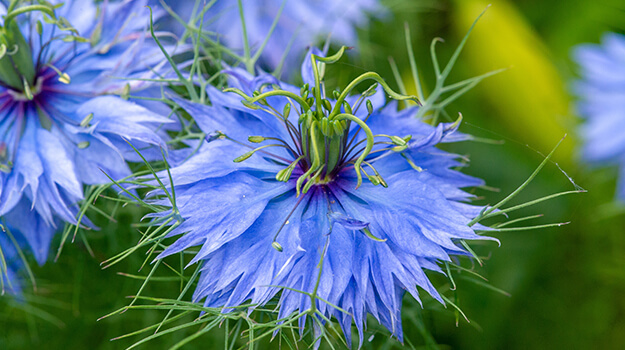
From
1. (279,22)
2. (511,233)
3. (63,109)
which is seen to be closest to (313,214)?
(63,109)

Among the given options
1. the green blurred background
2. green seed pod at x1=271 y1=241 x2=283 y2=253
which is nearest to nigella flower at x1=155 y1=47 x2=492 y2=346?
green seed pod at x1=271 y1=241 x2=283 y2=253

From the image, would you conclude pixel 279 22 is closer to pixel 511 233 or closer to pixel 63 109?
pixel 63 109

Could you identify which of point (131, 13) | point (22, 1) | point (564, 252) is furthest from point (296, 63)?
point (564, 252)

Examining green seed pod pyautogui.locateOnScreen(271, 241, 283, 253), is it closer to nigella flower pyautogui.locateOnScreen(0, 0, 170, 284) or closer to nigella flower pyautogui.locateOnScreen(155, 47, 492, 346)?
nigella flower pyautogui.locateOnScreen(155, 47, 492, 346)

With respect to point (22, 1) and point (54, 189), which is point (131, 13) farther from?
point (54, 189)

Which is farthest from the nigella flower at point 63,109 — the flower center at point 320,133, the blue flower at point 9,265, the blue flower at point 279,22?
the blue flower at point 279,22

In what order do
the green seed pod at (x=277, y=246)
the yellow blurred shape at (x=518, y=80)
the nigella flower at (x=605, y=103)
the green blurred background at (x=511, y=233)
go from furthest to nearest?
1. the yellow blurred shape at (x=518, y=80)
2. the nigella flower at (x=605, y=103)
3. the green blurred background at (x=511, y=233)
4. the green seed pod at (x=277, y=246)

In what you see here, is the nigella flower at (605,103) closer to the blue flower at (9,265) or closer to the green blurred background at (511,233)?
the green blurred background at (511,233)
